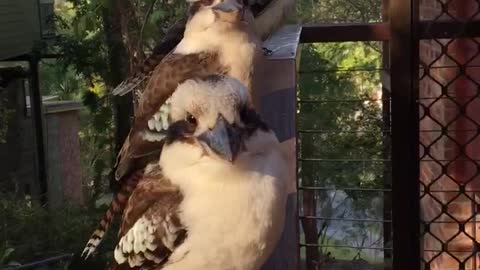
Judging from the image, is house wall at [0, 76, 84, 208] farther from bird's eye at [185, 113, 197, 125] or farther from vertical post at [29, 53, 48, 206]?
bird's eye at [185, 113, 197, 125]

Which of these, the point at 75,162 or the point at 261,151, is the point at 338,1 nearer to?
the point at 75,162

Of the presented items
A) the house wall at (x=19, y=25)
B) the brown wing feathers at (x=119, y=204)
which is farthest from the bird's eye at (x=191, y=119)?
the house wall at (x=19, y=25)

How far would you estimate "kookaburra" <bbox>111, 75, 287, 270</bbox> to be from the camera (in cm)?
118

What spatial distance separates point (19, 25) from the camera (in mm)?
7301

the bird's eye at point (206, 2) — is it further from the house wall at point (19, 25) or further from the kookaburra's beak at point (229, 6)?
the house wall at point (19, 25)

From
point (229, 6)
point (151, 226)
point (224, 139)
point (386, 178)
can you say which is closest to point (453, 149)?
point (386, 178)

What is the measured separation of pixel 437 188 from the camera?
268 cm

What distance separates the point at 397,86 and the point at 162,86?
54 cm

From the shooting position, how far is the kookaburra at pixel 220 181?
1.18 metres

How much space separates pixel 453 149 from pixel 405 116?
867 millimetres

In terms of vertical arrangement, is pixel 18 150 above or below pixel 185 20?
below

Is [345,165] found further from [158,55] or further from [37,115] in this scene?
[37,115]

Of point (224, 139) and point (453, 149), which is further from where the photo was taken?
point (453, 149)

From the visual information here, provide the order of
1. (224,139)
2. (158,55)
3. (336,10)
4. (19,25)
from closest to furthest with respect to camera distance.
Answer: (224,139), (158,55), (336,10), (19,25)
